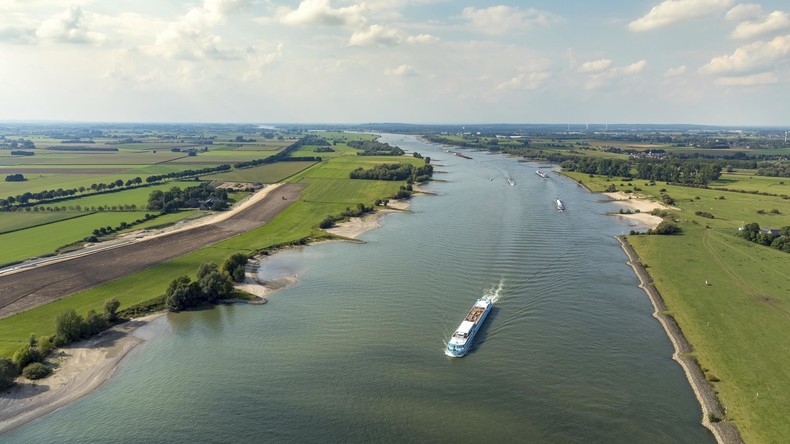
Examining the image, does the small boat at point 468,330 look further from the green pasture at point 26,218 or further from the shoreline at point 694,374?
the green pasture at point 26,218

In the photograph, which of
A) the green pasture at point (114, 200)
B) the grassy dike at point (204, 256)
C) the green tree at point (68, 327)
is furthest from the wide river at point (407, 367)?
the green pasture at point (114, 200)

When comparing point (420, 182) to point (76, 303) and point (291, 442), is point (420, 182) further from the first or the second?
point (291, 442)

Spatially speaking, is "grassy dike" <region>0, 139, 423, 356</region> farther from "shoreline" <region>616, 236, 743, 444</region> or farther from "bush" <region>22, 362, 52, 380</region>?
"shoreline" <region>616, 236, 743, 444</region>

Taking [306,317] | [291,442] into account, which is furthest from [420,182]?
[291,442]

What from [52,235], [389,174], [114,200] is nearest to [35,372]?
[52,235]

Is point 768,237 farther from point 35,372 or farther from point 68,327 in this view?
point 35,372

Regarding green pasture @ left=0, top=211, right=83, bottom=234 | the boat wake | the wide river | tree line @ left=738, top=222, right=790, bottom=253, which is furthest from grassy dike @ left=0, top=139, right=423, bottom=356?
tree line @ left=738, top=222, right=790, bottom=253
